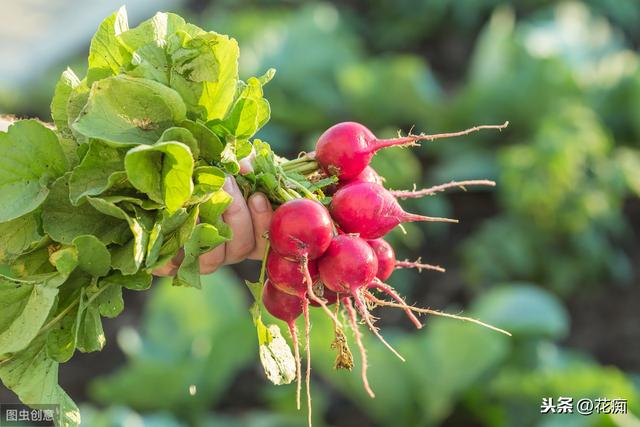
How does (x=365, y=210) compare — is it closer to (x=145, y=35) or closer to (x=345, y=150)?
(x=345, y=150)

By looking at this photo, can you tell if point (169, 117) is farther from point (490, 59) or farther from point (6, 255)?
point (490, 59)

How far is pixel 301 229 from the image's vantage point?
5.20 feet

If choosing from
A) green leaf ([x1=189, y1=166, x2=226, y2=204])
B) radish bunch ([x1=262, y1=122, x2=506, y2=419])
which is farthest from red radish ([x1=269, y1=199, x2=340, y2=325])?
green leaf ([x1=189, y1=166, x2=226, y2=204])

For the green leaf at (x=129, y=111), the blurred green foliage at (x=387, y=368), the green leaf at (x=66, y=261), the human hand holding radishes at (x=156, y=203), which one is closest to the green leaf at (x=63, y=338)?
the human hand holding radishes at (x=156, y=203)

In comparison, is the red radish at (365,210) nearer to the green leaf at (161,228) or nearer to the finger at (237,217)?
the finger at (237,217)

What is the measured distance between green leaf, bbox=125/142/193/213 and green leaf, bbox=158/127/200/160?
0.03m

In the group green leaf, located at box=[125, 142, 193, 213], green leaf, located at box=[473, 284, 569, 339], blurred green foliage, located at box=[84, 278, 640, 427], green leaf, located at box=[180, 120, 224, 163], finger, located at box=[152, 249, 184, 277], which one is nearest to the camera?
green leaf, located at box=[125, 142, 193, 213]

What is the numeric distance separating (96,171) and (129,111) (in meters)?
0.12

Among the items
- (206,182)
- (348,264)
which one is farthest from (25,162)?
(348,264)

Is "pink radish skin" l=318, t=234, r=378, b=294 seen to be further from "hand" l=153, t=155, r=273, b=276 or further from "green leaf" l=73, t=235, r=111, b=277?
"green leaf" l=73, t=235, r=111, b=277

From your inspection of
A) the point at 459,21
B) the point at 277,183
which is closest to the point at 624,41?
the point at 459,21

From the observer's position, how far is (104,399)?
148 inches

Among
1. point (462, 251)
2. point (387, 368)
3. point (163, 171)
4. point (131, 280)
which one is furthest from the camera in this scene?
point (462, 251)

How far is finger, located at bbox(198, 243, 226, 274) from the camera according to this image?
1.79 m
